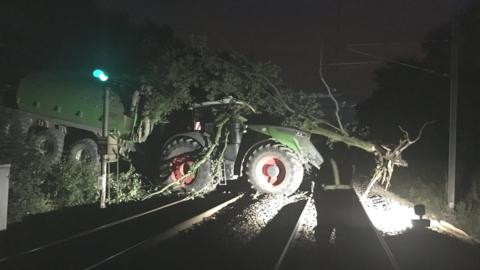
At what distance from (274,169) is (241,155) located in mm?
1382

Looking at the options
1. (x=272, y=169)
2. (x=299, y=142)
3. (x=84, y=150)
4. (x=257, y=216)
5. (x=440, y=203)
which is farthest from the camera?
(x=84, y=150)

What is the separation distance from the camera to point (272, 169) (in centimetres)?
1522

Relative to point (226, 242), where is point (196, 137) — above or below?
above

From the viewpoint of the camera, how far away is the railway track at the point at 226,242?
7727 mm

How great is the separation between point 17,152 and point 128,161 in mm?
5747

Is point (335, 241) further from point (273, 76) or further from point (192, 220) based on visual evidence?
point (273, 76)

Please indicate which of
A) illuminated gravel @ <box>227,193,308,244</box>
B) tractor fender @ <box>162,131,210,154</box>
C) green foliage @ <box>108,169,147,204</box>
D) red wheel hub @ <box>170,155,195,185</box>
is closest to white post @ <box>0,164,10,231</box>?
green foliage @ <box>108,169,147,204</box>

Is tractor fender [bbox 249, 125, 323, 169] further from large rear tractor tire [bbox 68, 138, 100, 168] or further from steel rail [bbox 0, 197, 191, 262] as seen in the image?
large rear tractor tire [bbox 68, 138, 100, 168]

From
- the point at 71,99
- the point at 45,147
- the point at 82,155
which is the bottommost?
the point at 82,155

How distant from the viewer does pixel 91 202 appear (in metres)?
14.4

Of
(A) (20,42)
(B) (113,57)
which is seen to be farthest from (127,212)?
(A) (20,42)

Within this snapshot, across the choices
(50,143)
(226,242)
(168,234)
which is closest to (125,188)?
(50,143)

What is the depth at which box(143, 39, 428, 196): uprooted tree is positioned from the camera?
16.0 m

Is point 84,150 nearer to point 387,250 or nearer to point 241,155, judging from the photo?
point 241,155
